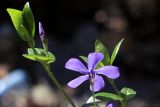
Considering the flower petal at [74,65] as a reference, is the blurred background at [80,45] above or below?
below

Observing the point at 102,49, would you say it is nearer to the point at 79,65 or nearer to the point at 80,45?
the point at 79,65

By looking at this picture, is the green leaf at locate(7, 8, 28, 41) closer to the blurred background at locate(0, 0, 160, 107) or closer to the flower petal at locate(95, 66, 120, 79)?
the flower petal at locate(95, 66, 120, 79)

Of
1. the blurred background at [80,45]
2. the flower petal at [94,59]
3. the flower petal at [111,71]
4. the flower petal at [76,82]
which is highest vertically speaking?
the flower petal at [94,59]

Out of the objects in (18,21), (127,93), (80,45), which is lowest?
(80,45)

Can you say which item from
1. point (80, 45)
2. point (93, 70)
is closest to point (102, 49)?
point (93, 70)

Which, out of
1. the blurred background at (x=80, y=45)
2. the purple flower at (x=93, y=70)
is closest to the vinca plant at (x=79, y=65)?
the purple flower at (x=93, y=70)

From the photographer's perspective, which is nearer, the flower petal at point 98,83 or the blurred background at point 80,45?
the flower petal at point 98,83

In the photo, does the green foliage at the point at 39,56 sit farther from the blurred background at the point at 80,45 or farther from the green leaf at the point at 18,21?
the blurred background at the point at 80,45

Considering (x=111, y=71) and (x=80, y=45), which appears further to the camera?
(x=80, y=45)
